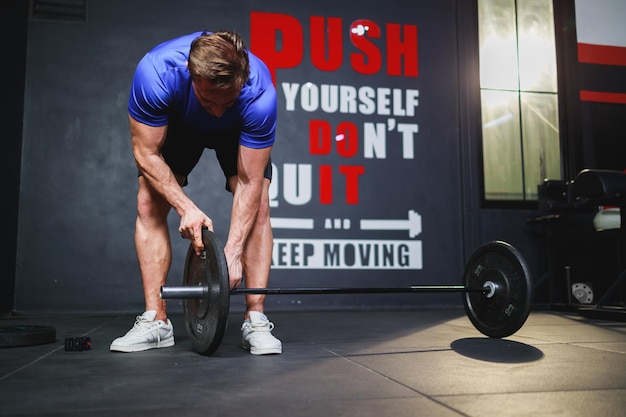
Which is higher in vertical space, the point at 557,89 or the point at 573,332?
the point at 557,89

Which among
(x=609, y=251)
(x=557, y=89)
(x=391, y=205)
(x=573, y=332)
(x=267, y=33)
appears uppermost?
(x=267, y=33)

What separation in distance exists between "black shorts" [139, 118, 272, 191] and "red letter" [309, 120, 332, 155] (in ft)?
4.39

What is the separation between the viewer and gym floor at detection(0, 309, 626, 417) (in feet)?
2.85

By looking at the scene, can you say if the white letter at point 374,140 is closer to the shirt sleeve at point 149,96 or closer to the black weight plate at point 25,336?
the shirt sleeve at point 149,96

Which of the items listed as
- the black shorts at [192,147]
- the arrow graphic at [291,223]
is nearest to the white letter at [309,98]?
the arrow graphic at [291,223]

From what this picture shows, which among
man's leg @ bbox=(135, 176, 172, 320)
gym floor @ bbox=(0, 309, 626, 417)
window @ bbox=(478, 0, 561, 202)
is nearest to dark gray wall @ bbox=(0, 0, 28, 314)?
gym floor @ bbox=(0, 309, 626, 417)

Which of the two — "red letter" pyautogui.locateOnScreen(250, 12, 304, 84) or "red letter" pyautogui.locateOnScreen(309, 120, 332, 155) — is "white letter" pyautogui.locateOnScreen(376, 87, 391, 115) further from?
"red letter" pyautogui.locateOnScreen(250, 12, 304, 84)

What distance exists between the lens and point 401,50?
315cm

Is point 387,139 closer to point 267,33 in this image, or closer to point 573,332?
point 267,33

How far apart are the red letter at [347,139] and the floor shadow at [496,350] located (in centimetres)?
153

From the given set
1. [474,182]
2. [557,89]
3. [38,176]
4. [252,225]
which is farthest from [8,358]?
[557,89]

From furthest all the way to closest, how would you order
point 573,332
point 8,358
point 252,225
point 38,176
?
point 38,176 → point 573,332 → point 252,225 → point 8,358

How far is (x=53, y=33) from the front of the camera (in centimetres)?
281

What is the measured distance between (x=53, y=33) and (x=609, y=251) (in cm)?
324
